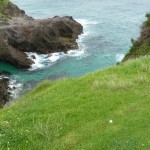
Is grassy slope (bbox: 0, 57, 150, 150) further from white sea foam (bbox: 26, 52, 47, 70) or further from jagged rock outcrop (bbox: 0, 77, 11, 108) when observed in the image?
white sea foam (bbox: 26, 52, 47, 70)

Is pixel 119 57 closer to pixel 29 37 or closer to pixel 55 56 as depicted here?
pixel 55 56

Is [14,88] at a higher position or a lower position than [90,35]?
lower

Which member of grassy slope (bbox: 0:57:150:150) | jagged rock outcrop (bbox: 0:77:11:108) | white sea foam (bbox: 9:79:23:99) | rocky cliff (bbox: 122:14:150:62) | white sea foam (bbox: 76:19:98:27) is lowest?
white sea foam (bbox: 9:79:23:99)

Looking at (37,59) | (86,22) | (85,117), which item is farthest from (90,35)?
(85,117)

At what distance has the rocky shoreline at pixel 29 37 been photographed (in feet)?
164

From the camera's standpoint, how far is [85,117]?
1524 centimetres

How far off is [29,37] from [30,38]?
190mm

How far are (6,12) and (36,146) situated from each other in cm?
4911

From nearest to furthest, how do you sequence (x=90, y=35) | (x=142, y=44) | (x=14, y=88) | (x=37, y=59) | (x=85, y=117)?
(x=85, y=117), (x=142, y=44), (x=14, y=88), (x=37, y=59), (x=90, y=35)

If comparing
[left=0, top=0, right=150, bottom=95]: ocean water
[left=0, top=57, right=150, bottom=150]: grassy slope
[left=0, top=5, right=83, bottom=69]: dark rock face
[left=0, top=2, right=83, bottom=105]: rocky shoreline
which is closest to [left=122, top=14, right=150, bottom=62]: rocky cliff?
[left=0, top=0, right=150, bottom=95]: ocean water

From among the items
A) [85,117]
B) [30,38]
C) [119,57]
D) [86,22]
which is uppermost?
[85,117]

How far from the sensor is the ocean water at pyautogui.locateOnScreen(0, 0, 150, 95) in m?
47.9

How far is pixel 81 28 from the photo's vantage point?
2530 inches

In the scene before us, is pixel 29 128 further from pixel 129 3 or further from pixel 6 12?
pixel 129 3
